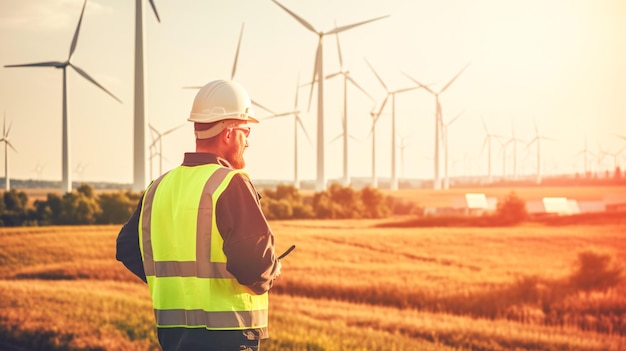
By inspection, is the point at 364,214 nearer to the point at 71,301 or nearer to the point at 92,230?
the point at 92,230

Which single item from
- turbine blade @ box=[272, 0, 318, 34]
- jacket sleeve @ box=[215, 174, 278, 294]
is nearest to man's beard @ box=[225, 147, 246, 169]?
jacket sleeve @ box=[215, 174, 278, 294]

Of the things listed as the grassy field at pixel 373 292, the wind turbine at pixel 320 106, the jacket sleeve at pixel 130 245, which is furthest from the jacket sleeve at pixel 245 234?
the wind turbine at pixel 320 106

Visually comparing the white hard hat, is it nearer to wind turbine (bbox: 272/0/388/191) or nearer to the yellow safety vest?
the yellow safety vest

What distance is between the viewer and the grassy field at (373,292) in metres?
23.6

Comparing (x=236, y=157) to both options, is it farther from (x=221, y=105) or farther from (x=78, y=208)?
(x=78, y=208)

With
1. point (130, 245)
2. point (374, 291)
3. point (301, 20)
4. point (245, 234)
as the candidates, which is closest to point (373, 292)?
point (374, 291)

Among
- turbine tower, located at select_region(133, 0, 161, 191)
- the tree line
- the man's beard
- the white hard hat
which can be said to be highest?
turbine tower, located at select_region(133, 0, 161, 191)

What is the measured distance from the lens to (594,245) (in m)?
36.5

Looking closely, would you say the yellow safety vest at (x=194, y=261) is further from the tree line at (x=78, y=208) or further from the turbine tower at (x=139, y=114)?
the tree line at (x=78, y=208)

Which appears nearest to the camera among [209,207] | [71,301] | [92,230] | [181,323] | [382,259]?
[209,207]

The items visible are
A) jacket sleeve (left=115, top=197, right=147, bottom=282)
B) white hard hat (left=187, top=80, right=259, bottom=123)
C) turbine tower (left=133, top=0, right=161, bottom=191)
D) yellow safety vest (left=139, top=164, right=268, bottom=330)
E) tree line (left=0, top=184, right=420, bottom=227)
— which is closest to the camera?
yellow safety vest (left=139, top=164, right=268, bottom=330)

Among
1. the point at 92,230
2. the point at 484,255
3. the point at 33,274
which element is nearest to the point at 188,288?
the point at 92,230

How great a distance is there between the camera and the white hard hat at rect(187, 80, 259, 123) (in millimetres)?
4535

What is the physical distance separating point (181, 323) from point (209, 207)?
81 cm
